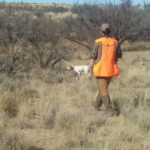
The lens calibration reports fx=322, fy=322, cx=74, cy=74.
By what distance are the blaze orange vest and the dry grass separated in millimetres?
831

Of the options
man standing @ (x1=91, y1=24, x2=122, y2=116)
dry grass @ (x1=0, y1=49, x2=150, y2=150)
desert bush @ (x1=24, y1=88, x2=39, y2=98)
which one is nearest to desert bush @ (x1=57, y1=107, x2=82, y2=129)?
dry grass @ (x1=0, y1=49, x2=150, y2=150)

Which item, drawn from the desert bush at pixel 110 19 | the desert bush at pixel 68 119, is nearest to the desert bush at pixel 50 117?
the desert bush at pixel 68 119

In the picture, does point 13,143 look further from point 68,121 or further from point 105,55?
point 105,55

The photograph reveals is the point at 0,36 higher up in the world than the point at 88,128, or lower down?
higher up

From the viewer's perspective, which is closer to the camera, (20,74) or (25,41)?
(20,74)

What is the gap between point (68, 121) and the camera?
5727 millimetres

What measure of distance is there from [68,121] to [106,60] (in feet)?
4.43

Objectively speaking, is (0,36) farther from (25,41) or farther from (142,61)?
(142,61)

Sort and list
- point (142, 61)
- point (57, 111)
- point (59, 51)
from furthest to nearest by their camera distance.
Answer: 1. point (142, 61)
2. point (59, 51)
3. point (57, 111)

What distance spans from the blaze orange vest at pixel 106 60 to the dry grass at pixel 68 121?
83 cm

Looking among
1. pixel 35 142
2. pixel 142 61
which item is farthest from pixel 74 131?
pixel 142 61

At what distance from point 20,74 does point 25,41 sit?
158cm

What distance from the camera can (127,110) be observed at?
21.4 feet

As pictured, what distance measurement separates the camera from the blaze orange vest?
604 centimetres
